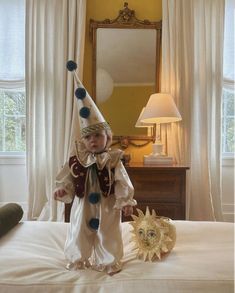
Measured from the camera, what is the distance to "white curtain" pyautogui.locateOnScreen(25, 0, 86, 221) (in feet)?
10.3

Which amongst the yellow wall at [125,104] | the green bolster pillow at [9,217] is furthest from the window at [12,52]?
the green bolster pillow at [9,217]

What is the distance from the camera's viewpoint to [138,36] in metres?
3.26

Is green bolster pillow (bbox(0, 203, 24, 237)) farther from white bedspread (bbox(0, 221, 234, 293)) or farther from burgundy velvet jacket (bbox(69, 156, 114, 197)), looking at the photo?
burgundy velvet jacket (bbox(69, 156, 114, 197))

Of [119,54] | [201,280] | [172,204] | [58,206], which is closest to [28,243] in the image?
[201,280]

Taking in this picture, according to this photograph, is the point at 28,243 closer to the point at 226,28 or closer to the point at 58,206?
the point at 58,206

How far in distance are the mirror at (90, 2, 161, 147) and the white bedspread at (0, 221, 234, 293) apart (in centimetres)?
203

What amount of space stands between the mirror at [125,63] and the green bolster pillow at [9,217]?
180 cm

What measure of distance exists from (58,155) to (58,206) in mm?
512

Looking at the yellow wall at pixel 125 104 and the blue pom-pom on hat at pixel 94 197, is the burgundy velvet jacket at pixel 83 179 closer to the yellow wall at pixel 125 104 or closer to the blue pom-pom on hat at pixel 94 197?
the blue pom-pom on hat at pixel 94 197

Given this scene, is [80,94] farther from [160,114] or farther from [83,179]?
[160,114]

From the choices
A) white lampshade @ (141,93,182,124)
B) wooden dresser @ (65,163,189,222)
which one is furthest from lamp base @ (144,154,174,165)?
white lampshade @ (141,93,182,124)

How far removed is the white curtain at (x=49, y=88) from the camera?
313 centimetres

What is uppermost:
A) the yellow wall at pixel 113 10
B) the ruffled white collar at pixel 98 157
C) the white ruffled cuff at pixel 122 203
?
the yellow wall at pixel 113 10

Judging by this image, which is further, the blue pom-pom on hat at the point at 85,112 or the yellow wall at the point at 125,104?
the yellow wall at the point at 125,104
